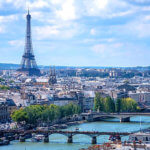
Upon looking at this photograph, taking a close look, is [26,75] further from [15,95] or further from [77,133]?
[77,133]

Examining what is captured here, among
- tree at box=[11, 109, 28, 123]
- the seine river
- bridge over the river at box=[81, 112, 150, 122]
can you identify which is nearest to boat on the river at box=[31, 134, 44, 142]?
the seine river

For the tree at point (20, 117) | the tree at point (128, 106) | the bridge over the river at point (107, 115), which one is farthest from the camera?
the tree at point (128, 106)

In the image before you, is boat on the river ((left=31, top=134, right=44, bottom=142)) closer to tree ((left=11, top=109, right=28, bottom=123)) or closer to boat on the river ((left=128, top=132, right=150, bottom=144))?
tree ((left=11, top=109, right=28, bottom=123))

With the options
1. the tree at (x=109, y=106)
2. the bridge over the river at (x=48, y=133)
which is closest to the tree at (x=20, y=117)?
the bridge over the river at (x=48, y=133)

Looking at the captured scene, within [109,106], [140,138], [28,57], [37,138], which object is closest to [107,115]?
[109,106]

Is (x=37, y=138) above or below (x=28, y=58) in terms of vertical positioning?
below

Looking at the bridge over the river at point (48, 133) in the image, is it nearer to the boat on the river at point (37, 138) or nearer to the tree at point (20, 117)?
the boat on the river at point (37, 138)

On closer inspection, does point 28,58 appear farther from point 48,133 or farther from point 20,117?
point 48,133

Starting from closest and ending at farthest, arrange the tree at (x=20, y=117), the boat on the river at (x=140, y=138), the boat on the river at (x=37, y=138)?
the boat on the river at (x=140, y=138) → the boat on the river at (x=37, y=138) → the tree at (x=20, y=117)

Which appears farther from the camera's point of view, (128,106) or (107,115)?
(128,106)
